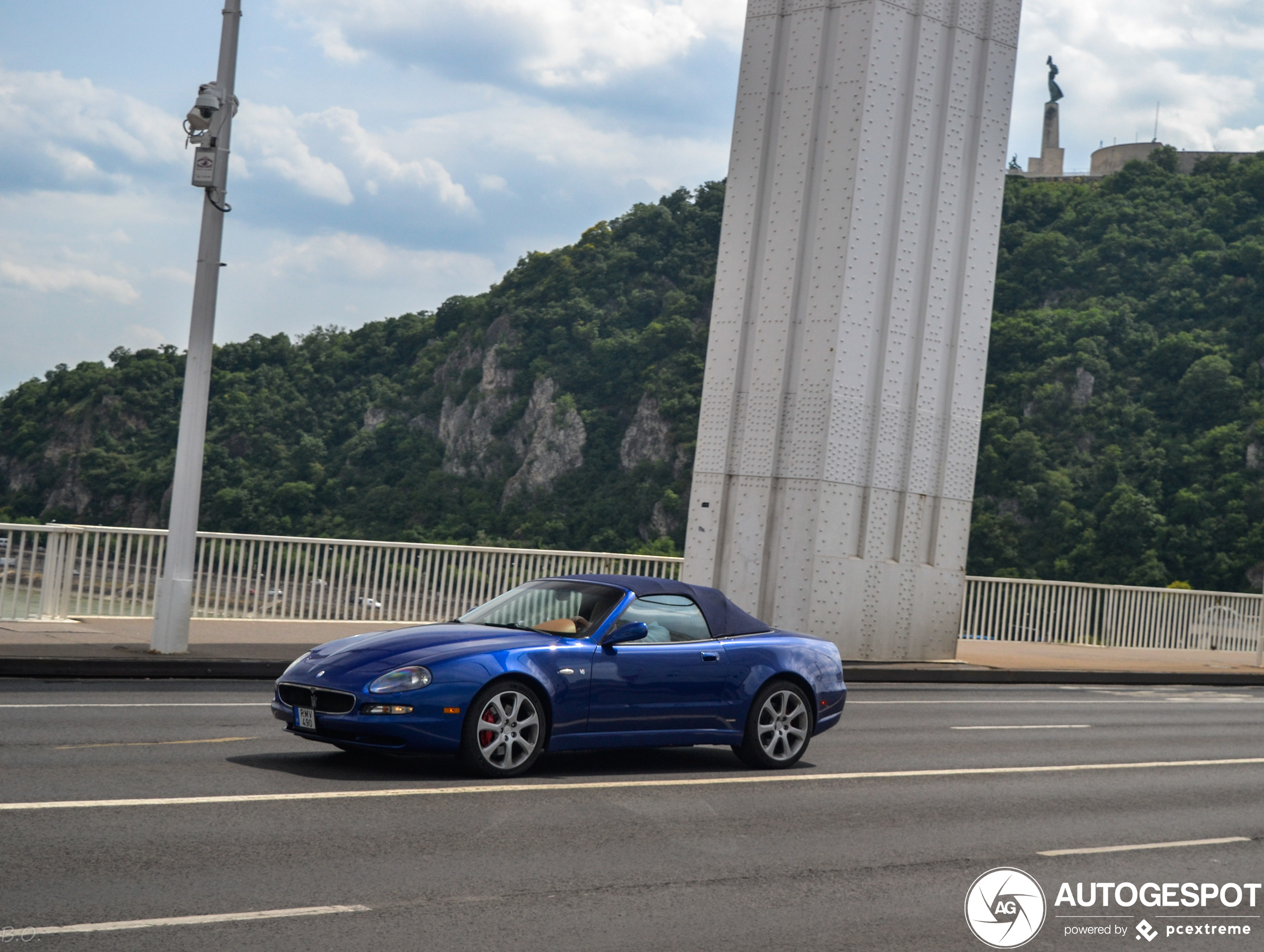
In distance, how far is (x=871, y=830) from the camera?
798 cm

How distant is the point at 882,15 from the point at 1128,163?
100643mm

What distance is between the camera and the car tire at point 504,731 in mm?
8555

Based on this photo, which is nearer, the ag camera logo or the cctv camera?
the ag camera logo

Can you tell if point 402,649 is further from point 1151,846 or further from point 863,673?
point 863,673

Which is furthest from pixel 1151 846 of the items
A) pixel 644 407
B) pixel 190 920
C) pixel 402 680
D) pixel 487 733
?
pixel 644 407

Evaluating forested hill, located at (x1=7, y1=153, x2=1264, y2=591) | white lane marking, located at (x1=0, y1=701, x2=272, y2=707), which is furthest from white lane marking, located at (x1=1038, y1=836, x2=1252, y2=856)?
forested hill, located at (x1=7, y1=153, x2=1264, y2=591)

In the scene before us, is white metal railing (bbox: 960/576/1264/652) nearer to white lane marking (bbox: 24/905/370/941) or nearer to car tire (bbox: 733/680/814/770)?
car tire (bbox: 733/680/814/770)

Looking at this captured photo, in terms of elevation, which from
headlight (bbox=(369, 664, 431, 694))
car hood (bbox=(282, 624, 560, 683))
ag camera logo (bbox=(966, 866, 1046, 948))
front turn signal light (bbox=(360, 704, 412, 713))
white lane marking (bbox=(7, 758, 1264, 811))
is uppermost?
car hood (bbox=(282, 624, 560, 683))

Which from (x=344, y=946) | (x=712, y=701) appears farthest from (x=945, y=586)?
(x=344, y=946)

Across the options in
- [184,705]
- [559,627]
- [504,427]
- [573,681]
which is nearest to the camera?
[573,681]

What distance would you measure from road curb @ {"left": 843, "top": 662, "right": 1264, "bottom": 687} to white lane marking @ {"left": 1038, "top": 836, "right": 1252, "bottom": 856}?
10.5 metres

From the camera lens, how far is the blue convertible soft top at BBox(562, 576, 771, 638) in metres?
9.91

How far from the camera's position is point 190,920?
519cm

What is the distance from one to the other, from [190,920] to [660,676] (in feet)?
15.3
